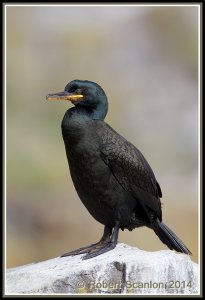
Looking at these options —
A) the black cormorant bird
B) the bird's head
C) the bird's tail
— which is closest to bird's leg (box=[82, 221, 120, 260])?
the black cormorant bird

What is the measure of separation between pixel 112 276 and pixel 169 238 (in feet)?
3.80

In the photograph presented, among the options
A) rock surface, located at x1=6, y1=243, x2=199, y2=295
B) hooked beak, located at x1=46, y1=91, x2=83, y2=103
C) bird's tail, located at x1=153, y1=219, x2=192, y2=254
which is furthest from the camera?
bird's tail, located at x1=153, y1=219, x2=192, y2=254

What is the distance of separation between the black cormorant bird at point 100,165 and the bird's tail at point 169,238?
279mm

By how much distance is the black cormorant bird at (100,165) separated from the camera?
30.1 feet

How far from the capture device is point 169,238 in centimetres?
973

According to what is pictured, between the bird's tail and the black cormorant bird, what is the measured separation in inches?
11.0

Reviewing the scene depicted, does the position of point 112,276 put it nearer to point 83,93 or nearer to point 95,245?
point 95,245

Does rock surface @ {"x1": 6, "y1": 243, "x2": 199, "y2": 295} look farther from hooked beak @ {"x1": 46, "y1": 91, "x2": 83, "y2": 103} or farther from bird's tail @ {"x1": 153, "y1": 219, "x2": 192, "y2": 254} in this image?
hooked beak @ {"x1": 46, "y1": 91, "x2": 83, "y2": 103}

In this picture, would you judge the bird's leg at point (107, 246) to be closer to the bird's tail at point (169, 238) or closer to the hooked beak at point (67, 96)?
the bird's tail at point (169, 238)

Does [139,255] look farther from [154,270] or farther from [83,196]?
[83,196]

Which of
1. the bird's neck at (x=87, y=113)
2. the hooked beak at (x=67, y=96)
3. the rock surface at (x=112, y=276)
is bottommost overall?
the rock surface at (x=112, y=276)

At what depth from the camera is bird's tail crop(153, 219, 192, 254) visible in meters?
9.65

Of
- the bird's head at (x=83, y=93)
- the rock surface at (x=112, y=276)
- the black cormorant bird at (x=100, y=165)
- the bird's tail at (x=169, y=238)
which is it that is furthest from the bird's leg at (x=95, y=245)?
the bird's head at (x=83, y=93)

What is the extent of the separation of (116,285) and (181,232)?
7.31m
